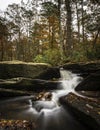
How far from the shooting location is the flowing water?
20.7 feet

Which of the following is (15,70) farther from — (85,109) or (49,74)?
(85,109)

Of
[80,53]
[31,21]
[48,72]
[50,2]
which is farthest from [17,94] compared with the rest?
[31,21]

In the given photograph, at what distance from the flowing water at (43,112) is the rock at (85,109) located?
0.68ft

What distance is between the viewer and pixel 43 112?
7.45 meters

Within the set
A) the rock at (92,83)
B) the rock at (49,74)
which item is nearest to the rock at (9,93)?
the rock at (49,74)

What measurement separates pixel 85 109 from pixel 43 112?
6.41 ft

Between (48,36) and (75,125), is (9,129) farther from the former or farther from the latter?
(48,36)

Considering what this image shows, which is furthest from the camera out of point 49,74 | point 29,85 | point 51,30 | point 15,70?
point 51,30

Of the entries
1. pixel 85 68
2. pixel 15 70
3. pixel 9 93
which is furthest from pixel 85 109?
pixel 15 70

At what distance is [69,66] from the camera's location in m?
12.6

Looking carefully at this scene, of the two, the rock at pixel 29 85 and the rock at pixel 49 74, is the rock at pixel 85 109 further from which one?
the rock at pixel 49 74

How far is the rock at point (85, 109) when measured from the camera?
17.8 ft

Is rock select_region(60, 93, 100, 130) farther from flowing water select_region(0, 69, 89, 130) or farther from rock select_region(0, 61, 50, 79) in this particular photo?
rock select_region(0, 61, 50, 79)

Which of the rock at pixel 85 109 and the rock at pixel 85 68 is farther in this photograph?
the rock at pixel 85 68
